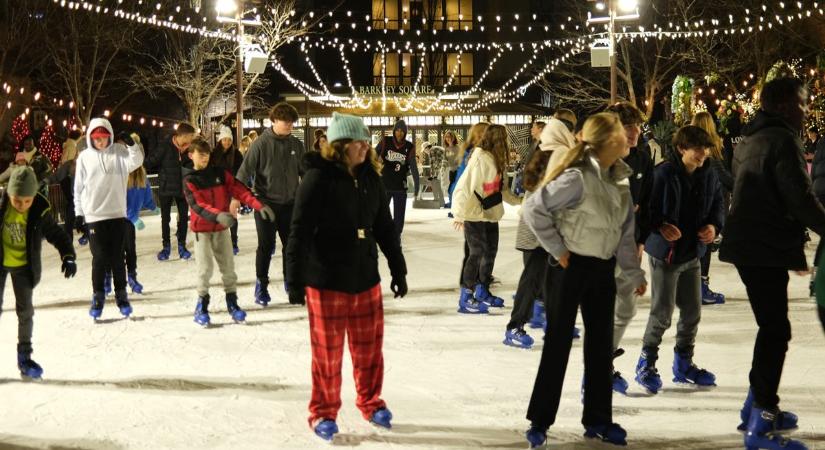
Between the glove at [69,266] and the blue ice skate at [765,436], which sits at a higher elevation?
the glove at [69,266]

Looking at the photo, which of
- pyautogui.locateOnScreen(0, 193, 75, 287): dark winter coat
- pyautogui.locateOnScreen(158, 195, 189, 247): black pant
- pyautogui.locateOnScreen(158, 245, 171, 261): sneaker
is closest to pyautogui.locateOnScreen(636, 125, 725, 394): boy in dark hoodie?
pyautogui.locateOnScreen(0, 193, 75, 287): dark winter coat

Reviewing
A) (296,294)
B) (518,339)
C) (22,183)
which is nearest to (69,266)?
(22,183)

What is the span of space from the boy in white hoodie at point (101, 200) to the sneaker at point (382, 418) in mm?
4001

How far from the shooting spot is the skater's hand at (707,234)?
568 centimetres

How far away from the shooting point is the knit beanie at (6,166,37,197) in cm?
621

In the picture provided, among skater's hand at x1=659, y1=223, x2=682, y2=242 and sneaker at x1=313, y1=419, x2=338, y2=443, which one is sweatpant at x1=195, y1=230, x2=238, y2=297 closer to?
sneaker at x1=313, y1=419, x2=338, y2=443

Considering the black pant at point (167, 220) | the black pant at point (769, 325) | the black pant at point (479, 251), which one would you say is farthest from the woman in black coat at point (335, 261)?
the black pant at point (167, 220)

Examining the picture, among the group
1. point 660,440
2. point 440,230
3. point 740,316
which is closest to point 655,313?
point 660,440

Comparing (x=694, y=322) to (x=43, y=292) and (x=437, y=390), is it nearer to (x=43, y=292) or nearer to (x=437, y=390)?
(x=437, y=390)

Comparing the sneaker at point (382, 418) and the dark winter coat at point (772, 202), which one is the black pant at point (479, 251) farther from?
the dark winter coat at point (772, 202)

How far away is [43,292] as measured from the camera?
10.0 meters

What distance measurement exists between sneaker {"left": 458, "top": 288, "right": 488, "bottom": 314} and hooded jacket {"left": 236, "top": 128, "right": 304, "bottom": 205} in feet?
5.76

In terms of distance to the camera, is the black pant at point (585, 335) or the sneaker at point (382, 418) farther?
the sneaker at point (382, 418)

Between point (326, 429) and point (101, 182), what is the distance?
4.23m
